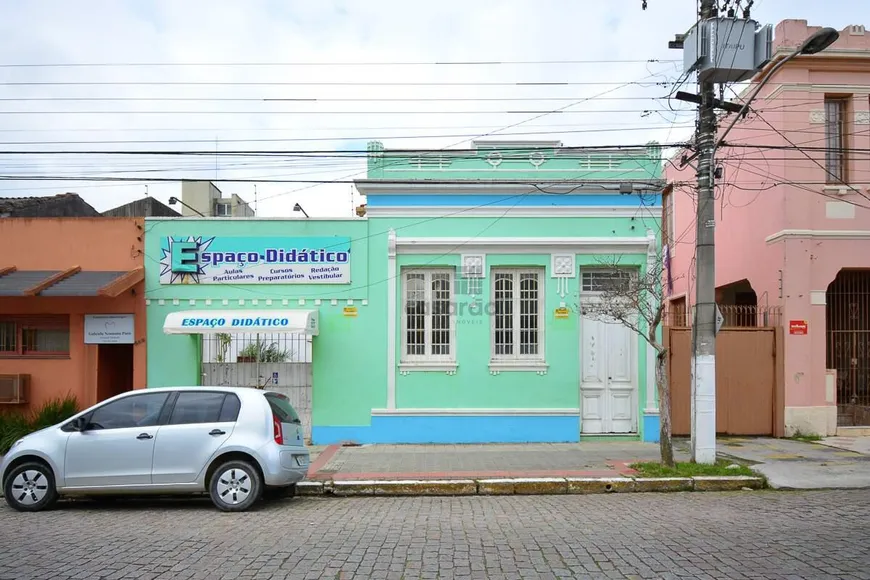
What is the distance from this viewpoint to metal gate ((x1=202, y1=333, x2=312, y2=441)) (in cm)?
1359

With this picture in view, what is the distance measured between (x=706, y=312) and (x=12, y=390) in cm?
1218

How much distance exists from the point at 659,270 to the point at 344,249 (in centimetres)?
569

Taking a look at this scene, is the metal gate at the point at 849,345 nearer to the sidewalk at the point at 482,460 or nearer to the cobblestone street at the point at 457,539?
the sidewalk at the point at 482,460

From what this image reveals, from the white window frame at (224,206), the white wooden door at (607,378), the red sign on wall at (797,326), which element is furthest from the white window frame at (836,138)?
the white window frame at (224,206)

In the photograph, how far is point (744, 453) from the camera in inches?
484

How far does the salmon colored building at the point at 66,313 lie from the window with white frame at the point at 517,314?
22.0ft

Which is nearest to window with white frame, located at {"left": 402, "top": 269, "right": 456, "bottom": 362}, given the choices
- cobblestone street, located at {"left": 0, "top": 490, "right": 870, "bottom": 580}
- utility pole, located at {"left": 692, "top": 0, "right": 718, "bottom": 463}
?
cobblestone street, located at {"left": 0, "top": 490, "right": 870, "bottom": 580}

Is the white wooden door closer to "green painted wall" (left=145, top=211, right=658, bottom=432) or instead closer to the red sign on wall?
"green painted wall" (left=145, top=211, right=658, bottom=432)

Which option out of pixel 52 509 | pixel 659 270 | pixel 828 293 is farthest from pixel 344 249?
pixel 828 293

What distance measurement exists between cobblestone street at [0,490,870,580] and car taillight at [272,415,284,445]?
0.84 metres

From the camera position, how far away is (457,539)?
277 inches

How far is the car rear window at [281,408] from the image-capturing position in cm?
914

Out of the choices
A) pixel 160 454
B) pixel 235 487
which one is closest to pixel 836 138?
pixel 235 487

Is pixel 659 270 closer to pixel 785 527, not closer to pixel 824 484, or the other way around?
pixel 824 484
